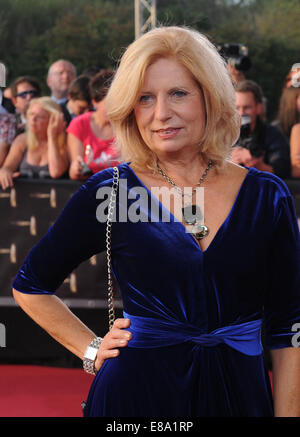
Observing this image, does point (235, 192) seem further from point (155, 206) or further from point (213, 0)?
point (213, 0)

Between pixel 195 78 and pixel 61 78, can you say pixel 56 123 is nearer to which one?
pixel 61 78

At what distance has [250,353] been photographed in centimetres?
146

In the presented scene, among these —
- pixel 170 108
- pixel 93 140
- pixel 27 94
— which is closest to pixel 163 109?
pixel 170 108

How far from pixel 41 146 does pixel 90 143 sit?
377mm

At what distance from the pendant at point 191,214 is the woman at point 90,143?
108 inches

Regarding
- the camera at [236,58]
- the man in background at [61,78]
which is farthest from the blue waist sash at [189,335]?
the man in background at [61,78]

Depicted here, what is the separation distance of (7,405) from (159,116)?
2622 millimetres

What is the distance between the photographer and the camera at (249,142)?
13.7 ft

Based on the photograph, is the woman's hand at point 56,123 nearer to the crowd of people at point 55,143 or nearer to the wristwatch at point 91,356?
the crowd of people at point 55,143

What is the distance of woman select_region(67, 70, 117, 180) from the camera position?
427cm

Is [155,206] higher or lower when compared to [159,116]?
lower

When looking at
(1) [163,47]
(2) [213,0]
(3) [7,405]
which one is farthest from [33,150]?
(2) [213,0]

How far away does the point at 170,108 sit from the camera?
147 centimetres
